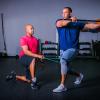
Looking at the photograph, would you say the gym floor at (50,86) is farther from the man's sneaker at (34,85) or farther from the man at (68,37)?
the man at (68,37)

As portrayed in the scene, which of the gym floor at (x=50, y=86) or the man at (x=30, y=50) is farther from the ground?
the man at (x=30, y=50)

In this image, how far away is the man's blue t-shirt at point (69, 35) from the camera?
3791mm

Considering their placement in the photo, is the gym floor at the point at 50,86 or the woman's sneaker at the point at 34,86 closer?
the gym floor at the point at 50,86

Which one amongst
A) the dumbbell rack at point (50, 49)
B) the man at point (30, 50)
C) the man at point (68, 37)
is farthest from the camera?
the dumbbell rack at point (50, 49)

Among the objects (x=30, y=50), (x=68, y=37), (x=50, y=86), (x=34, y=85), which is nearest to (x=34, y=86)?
(x=34, y=85)

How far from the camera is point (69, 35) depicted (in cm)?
383

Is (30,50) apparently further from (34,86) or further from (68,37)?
(68,37)

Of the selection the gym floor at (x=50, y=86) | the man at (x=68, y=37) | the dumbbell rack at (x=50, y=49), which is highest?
the man at (x=68, y=37)

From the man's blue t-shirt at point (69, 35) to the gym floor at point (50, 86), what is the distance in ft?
2.54

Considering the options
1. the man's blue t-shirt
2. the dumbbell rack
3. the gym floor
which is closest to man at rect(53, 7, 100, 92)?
the man's blue t-shirt

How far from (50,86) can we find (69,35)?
105cm

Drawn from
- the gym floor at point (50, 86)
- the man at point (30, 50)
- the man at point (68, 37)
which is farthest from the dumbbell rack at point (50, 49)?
the man at point (68, 37)

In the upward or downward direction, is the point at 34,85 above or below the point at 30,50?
below

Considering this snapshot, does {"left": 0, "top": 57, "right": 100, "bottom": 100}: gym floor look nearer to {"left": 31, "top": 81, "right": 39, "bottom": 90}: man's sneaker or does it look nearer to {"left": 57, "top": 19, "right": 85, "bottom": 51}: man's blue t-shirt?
{"left": 31, "top": 81, "right": 39, "bottom": 90}: man's sneaker
